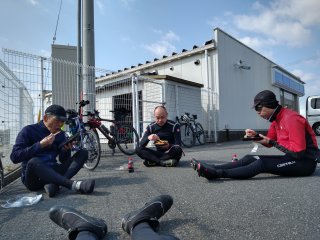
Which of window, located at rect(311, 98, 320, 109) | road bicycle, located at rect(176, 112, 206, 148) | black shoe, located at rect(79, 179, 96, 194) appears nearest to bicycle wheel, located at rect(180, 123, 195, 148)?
road bicycle, located at rect(176, 112, 206, 148)

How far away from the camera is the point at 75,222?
→ 6.49ft

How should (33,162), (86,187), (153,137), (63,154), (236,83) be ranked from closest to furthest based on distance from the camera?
1. (86,187)
2. (33,162)
3. (63,154)
4. (153,137)
5. (236,83)

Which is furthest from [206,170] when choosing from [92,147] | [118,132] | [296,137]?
[118,132]

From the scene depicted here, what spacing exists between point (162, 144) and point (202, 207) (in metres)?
2.69

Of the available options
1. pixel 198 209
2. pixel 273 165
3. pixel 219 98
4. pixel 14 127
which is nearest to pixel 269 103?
pixel 273 165

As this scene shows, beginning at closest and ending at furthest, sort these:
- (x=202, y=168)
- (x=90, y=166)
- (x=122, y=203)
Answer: (x=122, y=203) → (x=202, y=168) → (x=90, y=166)

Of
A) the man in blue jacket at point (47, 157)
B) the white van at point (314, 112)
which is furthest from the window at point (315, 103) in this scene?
the man in blue jacket at point (47, 157)

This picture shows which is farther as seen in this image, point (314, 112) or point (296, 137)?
point (314, 112)

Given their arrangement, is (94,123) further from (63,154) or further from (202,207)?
(202,207)

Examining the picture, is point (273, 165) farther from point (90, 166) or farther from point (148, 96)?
point (148, 96)

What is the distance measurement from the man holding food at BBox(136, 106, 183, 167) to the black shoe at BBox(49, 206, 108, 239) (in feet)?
10.0

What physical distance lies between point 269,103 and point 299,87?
66.9ft

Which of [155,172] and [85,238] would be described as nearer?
[85,238]

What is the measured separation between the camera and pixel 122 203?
9.67 ft
